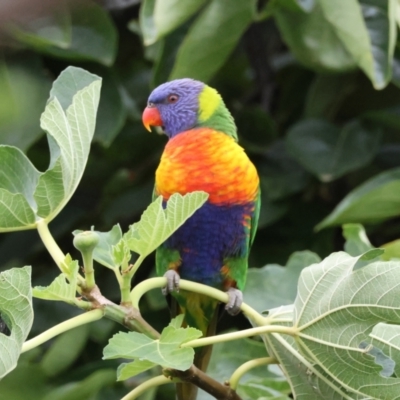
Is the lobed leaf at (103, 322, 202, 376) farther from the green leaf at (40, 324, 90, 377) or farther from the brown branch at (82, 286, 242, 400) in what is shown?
the green leaf at (40, 324, 90, 377)

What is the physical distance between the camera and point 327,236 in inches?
66.2

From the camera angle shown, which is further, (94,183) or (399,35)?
(94,183)

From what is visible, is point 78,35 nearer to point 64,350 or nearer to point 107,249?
point 64,350

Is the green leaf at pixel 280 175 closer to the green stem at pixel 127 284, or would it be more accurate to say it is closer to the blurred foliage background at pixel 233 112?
the blurred foliage background at pixel 233 112

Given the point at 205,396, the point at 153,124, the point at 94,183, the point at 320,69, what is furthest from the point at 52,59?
the point at 205,396

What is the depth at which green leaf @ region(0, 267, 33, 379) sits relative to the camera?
0.66m

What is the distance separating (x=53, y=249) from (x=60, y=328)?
0.42 feet

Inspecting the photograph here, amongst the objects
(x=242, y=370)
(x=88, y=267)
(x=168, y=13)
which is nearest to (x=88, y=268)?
(x=88, y=267)

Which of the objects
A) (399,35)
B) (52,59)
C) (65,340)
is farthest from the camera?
(52,59)

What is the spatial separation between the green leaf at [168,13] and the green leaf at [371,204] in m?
0.51

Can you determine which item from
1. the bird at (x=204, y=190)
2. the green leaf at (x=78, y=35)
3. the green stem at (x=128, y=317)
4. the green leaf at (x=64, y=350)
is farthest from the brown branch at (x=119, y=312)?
the green leaf at (x=78, y=35)

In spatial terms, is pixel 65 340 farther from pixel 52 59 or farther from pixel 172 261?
pixel 52 59

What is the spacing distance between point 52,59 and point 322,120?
72 cm

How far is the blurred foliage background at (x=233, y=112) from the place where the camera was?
55.1 inches
